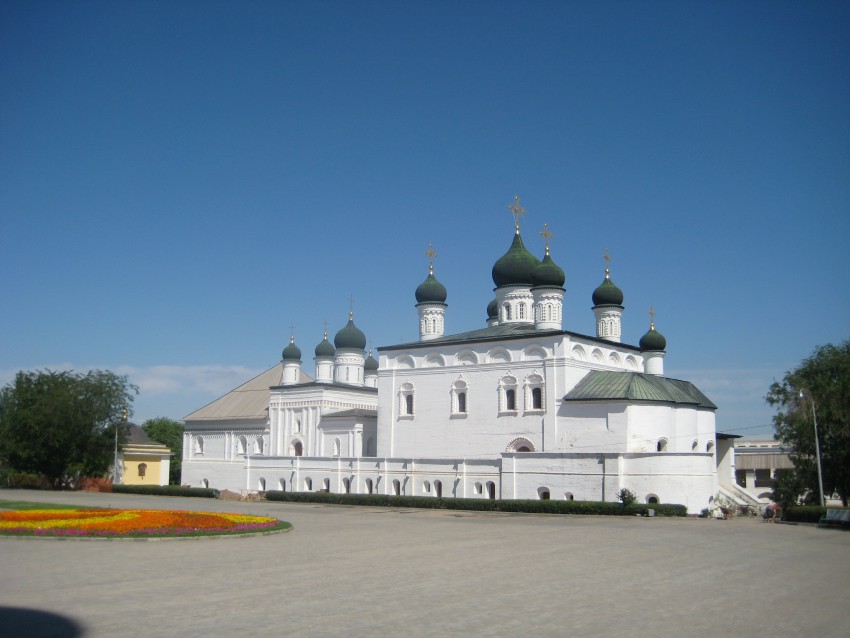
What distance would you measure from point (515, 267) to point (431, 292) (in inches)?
187

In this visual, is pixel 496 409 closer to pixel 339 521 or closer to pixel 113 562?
pixel 339 521

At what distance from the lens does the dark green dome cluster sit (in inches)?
1556

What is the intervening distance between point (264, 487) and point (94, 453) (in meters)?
9.24

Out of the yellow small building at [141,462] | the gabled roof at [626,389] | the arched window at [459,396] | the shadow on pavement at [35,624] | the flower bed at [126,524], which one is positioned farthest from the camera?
the yellow small building at [141,462]

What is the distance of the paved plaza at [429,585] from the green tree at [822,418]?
9635 mm

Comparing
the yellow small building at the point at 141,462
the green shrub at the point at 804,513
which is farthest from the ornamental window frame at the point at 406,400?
the green shrub at the point at 804,513

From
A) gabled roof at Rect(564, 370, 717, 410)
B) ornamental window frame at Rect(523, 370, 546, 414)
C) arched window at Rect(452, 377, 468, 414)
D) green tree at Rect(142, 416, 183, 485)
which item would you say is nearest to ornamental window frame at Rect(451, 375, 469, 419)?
arched window at Rect(452, 377, 468, 414)

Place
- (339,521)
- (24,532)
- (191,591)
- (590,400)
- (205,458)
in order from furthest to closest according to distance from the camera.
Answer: (205,458), (590,400), (339,521), (24,532), (191,591)

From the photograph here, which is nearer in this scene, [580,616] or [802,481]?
[580,616]

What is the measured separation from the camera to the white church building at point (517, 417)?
3109 cm

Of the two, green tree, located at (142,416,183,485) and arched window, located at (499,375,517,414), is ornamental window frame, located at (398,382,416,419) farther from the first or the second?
green tree, located at (142,416,183,485)

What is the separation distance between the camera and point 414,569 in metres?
13.5

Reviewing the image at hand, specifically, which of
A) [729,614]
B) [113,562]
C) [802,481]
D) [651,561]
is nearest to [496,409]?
[802,481]

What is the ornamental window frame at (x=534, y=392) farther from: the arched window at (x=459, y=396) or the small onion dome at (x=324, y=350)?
the small onion dome at (x=324, y=350)
